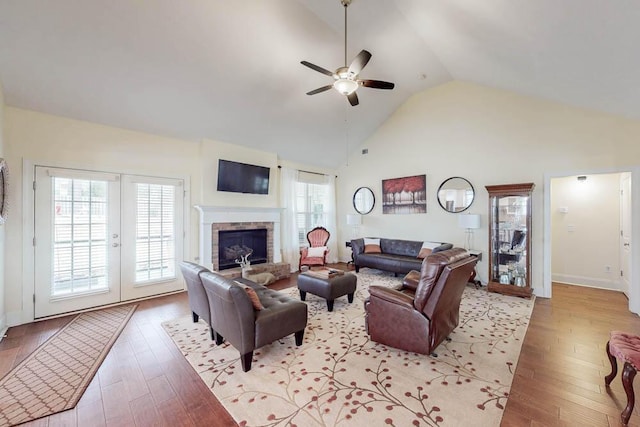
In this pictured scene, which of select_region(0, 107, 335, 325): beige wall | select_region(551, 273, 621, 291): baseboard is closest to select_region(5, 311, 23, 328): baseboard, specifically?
select_region(0, 107, 335, 325): beige wall

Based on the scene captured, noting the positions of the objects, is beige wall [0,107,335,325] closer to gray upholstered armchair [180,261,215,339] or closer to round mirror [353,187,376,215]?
gray upholstered armchair [180,261,215,339]

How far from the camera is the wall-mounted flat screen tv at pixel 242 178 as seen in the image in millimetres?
5292

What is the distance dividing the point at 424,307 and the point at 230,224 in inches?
167

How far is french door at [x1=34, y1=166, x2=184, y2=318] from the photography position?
3693 millimetres

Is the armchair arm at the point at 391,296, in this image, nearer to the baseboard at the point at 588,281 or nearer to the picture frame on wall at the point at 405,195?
the picture frame on wall at the point at 405,195

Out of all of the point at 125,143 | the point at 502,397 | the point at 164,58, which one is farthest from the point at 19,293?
the point at 502,397

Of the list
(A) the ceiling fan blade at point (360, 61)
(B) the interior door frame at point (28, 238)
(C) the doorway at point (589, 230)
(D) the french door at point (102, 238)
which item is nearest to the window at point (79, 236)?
(D) the french door at point (102, 238)

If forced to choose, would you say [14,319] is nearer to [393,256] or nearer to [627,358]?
[393,256]

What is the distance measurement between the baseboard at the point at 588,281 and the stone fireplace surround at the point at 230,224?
614 cm

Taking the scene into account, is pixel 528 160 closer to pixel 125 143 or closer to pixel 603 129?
pixel 603 129

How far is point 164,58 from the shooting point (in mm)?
3422

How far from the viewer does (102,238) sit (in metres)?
4.12

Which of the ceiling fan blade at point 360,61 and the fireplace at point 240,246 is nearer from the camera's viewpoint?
the ceiling fan blade at point 360,61

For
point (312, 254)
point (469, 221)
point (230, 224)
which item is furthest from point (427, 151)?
point (230, 224)
